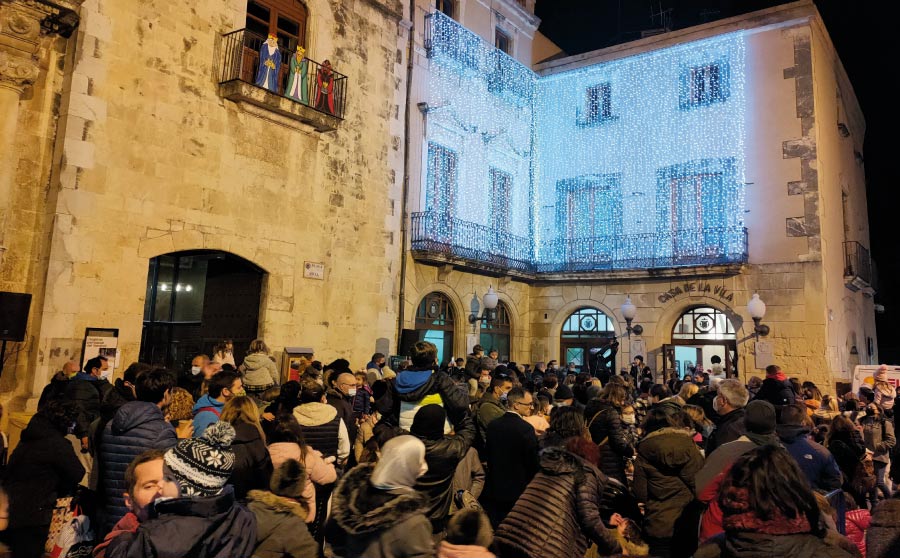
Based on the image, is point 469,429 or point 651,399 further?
point 651,399

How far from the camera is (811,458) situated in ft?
14.6

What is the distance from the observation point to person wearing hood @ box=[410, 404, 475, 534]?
12.4 ft

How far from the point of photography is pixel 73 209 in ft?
30.2

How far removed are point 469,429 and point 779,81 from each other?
15.4 m

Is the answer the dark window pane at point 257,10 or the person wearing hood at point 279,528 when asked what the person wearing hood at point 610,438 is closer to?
the person wearing hood at point 279,528

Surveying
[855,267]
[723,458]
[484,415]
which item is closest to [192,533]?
[723,458]

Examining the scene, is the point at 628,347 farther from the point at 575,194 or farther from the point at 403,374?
the point at 403,374

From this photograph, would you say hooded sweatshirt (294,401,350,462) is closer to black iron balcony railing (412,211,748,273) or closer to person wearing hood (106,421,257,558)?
person wearing hood (106,421,257,558)

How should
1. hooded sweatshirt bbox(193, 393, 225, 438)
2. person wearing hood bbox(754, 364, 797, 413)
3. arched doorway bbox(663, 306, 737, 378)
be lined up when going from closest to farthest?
hooded sweatshirt bbox(193, 393, 225, 438) < person wearing hood bbox(754, 364, 797, 413) < arched doorway bbox(663, 306, 737, 378)

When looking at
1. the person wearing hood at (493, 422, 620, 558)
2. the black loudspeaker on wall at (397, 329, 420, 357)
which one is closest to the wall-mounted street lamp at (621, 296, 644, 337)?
the black loudspeaker on wall at (397, 329, 420, 357)

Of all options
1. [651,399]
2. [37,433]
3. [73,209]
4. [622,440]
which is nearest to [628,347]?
[651,399]

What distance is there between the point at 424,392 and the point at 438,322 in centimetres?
1120

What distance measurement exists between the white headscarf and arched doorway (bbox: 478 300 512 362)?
14.5 meters

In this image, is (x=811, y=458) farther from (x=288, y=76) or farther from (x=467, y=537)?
(x=288, y=76)
